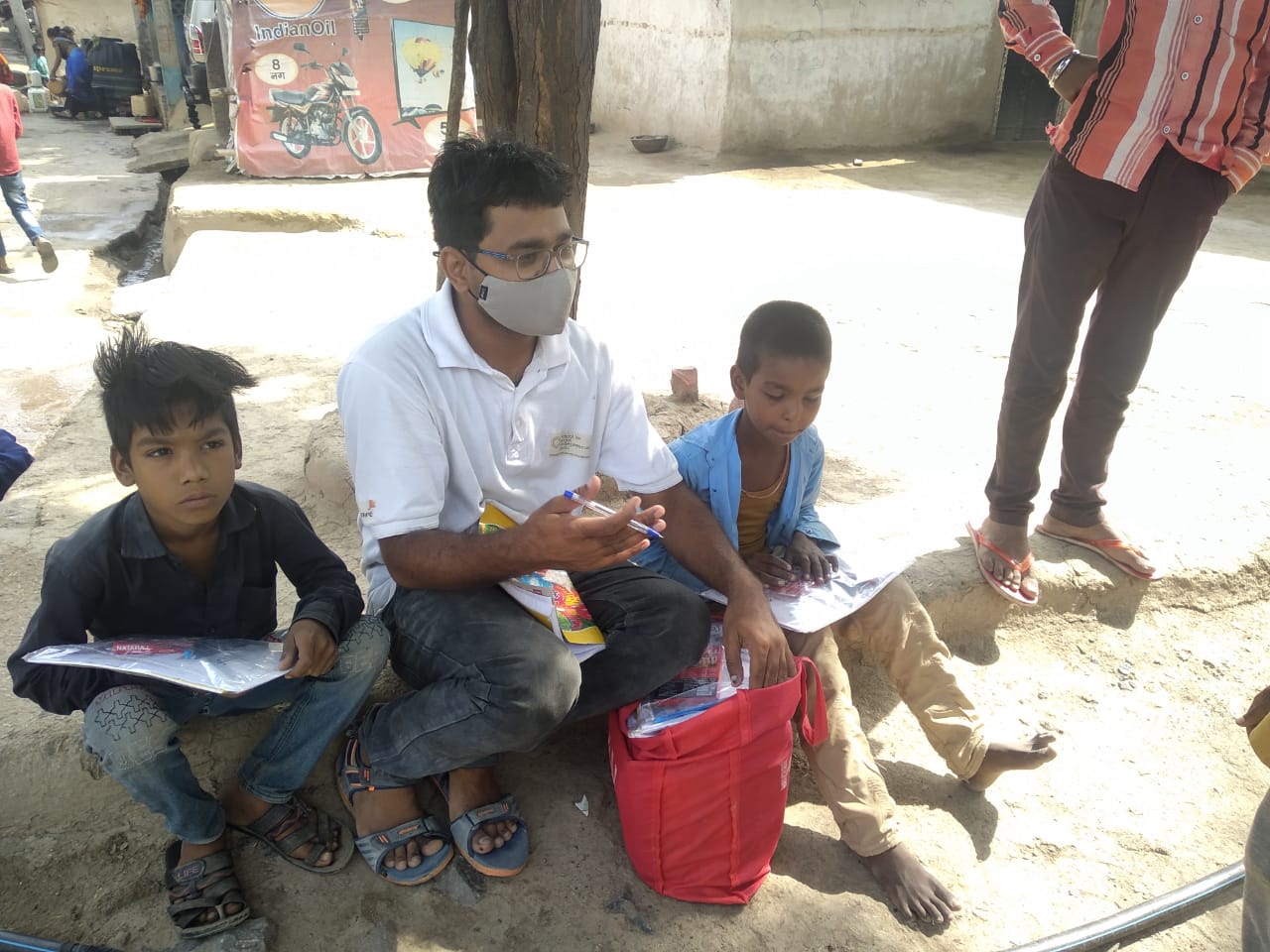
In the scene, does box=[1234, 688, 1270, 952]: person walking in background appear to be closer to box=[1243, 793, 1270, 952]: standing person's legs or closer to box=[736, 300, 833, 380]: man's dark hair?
box=[1243, 793, 1270, 952]: standing person's legs

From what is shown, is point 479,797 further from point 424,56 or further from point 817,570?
point 424,56

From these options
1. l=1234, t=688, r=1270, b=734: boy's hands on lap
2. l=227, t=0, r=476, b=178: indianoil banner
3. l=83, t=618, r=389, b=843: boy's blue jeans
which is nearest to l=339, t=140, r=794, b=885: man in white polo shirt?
l=83, t=618, r=389, b=843: boy's blue jeans

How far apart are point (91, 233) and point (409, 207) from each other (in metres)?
2.94

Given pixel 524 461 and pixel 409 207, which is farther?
pixel 409 207

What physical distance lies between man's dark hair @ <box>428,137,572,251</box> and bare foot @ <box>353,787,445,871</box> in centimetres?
117

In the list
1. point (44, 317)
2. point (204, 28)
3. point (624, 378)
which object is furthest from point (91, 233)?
point (624, 378)

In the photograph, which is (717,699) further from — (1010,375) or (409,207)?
(409,207)

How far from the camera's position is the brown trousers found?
2715mm

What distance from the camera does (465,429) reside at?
83.7 inches

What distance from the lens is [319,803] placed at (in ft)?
7.18

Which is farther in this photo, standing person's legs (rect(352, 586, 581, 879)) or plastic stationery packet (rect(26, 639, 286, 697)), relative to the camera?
standing person's legs (rect(352, 586, 581, 879))

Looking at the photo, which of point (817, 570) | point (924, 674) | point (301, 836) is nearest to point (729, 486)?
point (817, 570)

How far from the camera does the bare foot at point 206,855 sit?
6.15 ft

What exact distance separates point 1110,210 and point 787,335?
1082mm
